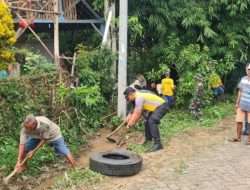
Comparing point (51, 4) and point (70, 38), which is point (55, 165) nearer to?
point (51, 4)

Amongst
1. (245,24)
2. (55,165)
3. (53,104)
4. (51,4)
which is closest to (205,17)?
(245,24)

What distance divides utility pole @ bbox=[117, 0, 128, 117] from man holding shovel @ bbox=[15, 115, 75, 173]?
402 centimetres

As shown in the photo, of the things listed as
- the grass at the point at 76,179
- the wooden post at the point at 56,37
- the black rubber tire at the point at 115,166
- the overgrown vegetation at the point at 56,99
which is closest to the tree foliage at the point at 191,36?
the overgrown vegetation at the point at 56,99

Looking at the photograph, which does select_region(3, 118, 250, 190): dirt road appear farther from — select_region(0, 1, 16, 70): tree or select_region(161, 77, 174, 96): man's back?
select_region(0, 1, 16, 70): tree

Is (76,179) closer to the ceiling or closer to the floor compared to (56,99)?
closer to the floor

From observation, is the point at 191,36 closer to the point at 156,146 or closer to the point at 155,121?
the point at 155,121

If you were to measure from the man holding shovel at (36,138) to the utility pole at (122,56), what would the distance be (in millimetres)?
4015

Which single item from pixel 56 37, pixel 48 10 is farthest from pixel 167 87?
pixel 48 10

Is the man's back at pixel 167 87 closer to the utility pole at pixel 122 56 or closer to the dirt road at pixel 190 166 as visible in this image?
the utility pole at pixel 122 56

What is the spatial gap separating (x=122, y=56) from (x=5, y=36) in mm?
2892

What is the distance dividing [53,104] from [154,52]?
192 inches

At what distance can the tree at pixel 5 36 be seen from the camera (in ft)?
40.8

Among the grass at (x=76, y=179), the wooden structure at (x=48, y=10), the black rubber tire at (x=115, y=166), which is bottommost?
the grass at (x=76, y=179)

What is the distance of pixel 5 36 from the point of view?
12.6 m
